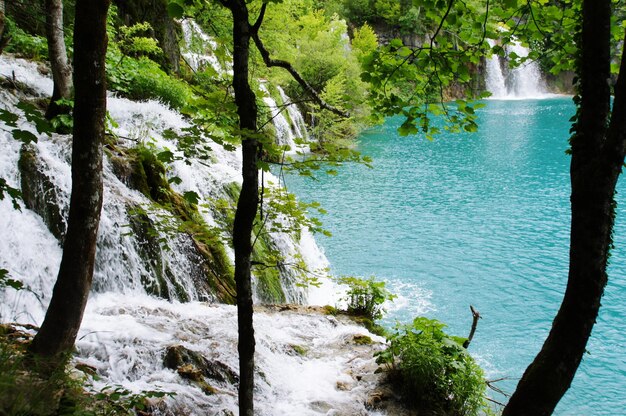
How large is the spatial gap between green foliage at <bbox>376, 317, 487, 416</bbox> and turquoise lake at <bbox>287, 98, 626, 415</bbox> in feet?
7.47

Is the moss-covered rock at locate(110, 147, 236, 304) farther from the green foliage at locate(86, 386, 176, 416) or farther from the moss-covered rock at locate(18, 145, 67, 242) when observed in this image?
the green foliage at locate(86, 386, 176, 416)

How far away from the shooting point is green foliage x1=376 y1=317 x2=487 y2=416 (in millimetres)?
5168

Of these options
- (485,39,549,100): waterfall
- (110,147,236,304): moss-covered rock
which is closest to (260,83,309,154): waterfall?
(110,147,236,304): moss-covered rock

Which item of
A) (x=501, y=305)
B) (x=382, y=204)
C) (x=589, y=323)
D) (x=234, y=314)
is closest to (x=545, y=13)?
(x=589, y=323)

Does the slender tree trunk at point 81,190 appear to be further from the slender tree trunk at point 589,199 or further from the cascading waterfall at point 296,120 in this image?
the cascading waterfall at point 296,120

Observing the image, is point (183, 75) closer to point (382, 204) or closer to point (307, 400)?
point (382, 204)

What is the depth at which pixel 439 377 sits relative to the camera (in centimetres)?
527

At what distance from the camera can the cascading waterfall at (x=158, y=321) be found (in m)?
4.63

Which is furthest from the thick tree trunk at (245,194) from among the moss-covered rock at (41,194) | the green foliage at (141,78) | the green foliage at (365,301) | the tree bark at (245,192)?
the green foliage at (141,78)

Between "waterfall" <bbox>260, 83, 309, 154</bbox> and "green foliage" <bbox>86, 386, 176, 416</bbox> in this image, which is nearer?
"green foliage" <bbox>86, 386, 176, 416</bbox>

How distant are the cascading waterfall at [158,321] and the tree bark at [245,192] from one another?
127 cm

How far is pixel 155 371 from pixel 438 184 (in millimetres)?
16373

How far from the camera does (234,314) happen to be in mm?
6586

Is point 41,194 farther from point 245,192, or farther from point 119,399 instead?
point 245,192
